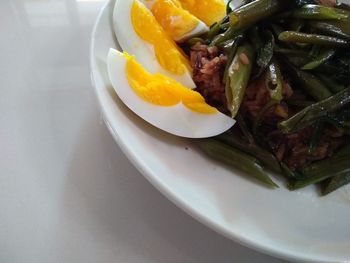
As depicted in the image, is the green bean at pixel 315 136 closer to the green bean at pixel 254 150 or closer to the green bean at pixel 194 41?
the green bean at pixel 254 150

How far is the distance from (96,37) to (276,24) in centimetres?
61

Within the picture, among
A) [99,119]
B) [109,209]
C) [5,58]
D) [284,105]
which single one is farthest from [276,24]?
[5,58]

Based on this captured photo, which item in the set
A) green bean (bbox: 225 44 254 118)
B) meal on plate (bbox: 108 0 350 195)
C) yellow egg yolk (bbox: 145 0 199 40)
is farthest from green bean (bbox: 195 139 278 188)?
yellow egg yolk (bbox: 145 0 199 40)

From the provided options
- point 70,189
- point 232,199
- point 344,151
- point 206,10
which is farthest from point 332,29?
point 70,189

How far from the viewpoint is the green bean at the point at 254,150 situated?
112cm

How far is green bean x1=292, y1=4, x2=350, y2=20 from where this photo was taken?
1.13 metres

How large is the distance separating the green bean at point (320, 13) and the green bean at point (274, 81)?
0.59ft

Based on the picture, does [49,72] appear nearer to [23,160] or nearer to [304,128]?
[23,160]

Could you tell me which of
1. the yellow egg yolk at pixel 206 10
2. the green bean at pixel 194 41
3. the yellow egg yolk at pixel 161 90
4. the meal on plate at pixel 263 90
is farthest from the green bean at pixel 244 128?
the yellow egg yolk at pixel 206 10

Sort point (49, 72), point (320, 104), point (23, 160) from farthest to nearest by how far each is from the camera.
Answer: point (49, 72) < point (23, 160) < point (320, 104)

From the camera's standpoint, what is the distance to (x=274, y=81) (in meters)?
1.08

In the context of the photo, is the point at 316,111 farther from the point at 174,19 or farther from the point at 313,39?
the point at 174,19

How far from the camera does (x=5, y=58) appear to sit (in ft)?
4.91

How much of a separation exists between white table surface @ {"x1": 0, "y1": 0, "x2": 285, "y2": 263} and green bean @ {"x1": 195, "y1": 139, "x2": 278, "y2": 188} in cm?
→ 20
